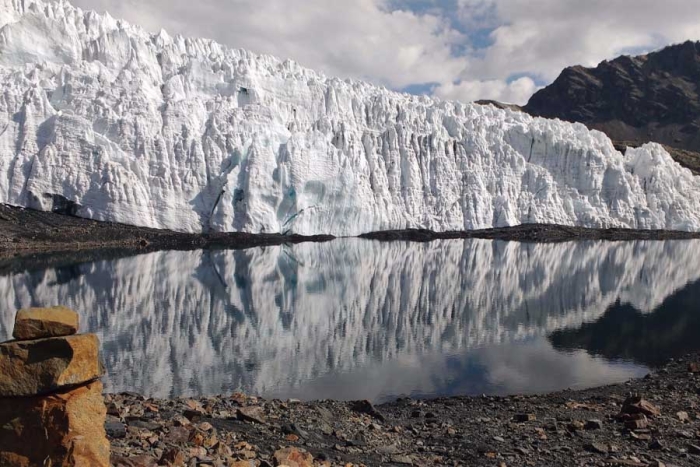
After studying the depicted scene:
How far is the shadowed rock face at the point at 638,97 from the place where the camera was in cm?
16712

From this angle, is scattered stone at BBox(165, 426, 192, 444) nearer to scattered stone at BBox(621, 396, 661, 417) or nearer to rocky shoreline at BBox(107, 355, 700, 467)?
rocky shoreline at BBox(107, 355, 700, 467)

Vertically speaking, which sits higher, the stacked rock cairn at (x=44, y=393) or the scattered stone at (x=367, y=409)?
the stacked rock cairn at (x=44, y=393)

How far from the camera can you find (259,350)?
17906mm

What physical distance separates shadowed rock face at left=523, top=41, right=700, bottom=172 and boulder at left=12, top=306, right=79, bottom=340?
180 metres

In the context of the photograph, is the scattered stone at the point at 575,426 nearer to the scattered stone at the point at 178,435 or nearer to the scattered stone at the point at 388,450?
the scattered stone at the point at 388,450

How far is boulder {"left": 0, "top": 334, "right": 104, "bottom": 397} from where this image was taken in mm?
4562

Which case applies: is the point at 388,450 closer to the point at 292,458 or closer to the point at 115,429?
the point at 292,458

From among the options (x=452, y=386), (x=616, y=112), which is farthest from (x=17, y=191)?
(x=616, y=112)

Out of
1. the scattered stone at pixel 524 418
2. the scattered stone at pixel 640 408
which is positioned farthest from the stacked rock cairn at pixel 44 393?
the scattered stone at pixel 640 408

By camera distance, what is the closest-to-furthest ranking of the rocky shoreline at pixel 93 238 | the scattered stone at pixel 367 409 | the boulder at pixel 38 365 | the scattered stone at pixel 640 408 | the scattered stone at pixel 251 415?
the boulder at pixel 38 365 → the scattered stone at pixel 251 415 → the scattered stone at pixel 640 408 → the scattered stone at pixel 367 409 → the rocky shoreline at pixel 93 238

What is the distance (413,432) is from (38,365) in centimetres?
712

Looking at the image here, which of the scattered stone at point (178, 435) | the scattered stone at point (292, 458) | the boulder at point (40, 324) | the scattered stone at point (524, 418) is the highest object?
the boulder at point (40, 324)

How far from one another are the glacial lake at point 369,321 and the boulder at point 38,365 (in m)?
9.26

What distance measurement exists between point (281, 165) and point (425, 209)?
63.9 ft
